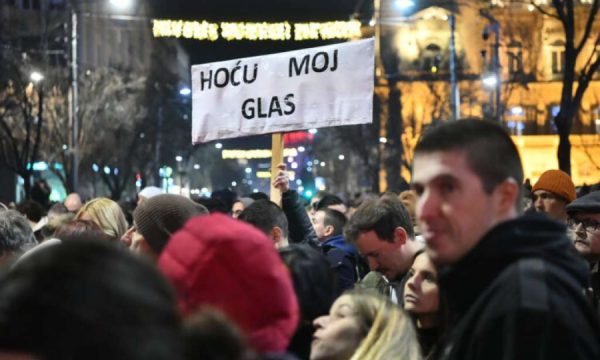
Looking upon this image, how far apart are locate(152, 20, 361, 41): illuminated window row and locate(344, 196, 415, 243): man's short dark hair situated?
27.5m

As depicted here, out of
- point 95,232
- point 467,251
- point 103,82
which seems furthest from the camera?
point 103,82

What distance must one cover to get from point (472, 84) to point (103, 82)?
99.1 feet

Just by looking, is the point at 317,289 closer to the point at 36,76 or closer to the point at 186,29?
the point at 186,29

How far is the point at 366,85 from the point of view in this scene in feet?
28.5

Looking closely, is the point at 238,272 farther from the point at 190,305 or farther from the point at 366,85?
the point at 366,85

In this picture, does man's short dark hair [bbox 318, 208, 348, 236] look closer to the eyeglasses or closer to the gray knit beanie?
the eyeglasses

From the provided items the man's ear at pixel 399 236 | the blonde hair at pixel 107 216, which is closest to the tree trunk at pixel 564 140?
the blonde hair at pixel 107 216

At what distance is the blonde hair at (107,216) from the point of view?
29.2ft

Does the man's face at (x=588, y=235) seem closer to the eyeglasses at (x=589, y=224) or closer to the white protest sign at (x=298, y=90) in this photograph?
the eyeglasses at (x=589, y=224)

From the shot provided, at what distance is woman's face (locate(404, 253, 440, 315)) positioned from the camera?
502cm

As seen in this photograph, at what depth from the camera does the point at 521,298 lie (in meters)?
2.82

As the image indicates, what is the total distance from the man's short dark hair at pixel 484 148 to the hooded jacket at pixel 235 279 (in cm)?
76

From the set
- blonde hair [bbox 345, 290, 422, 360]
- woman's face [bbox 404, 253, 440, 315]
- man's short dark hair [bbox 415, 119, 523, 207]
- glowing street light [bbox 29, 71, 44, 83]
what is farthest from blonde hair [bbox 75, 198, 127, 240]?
glowing street light [bbox 29, 71, 44, 83]

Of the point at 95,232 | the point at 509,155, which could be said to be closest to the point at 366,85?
the point at 95,232
